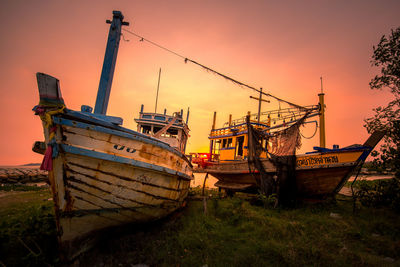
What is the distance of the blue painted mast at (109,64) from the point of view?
16.2 ft

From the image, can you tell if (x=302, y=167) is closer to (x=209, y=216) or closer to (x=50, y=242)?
(x=209, y=216)

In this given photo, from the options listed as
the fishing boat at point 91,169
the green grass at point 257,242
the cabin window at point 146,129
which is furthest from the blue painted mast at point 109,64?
the green grass at point 257,242

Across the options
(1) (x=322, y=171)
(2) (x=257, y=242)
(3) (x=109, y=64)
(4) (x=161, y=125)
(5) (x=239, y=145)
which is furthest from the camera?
(5) (x=239, y=145)

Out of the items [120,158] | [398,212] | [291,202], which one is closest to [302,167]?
[291,202]

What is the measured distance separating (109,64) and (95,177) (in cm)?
313

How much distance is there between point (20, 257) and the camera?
3432 mm

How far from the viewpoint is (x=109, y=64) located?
16.8ft

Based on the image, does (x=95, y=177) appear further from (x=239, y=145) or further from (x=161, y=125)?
(x=239, y=145)

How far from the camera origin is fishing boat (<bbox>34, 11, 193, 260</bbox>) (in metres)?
3.31

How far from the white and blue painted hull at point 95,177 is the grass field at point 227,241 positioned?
53 cm

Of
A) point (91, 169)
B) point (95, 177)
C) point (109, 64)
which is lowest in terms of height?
point (95, 177)

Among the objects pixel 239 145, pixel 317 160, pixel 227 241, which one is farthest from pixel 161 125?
pixel 239 145

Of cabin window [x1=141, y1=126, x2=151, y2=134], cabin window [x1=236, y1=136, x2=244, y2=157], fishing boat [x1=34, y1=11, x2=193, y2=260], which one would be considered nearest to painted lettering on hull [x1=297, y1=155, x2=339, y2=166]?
cabin window [x1=236, y1=136, x2=244, y2=157]

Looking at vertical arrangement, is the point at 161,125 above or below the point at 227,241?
above
